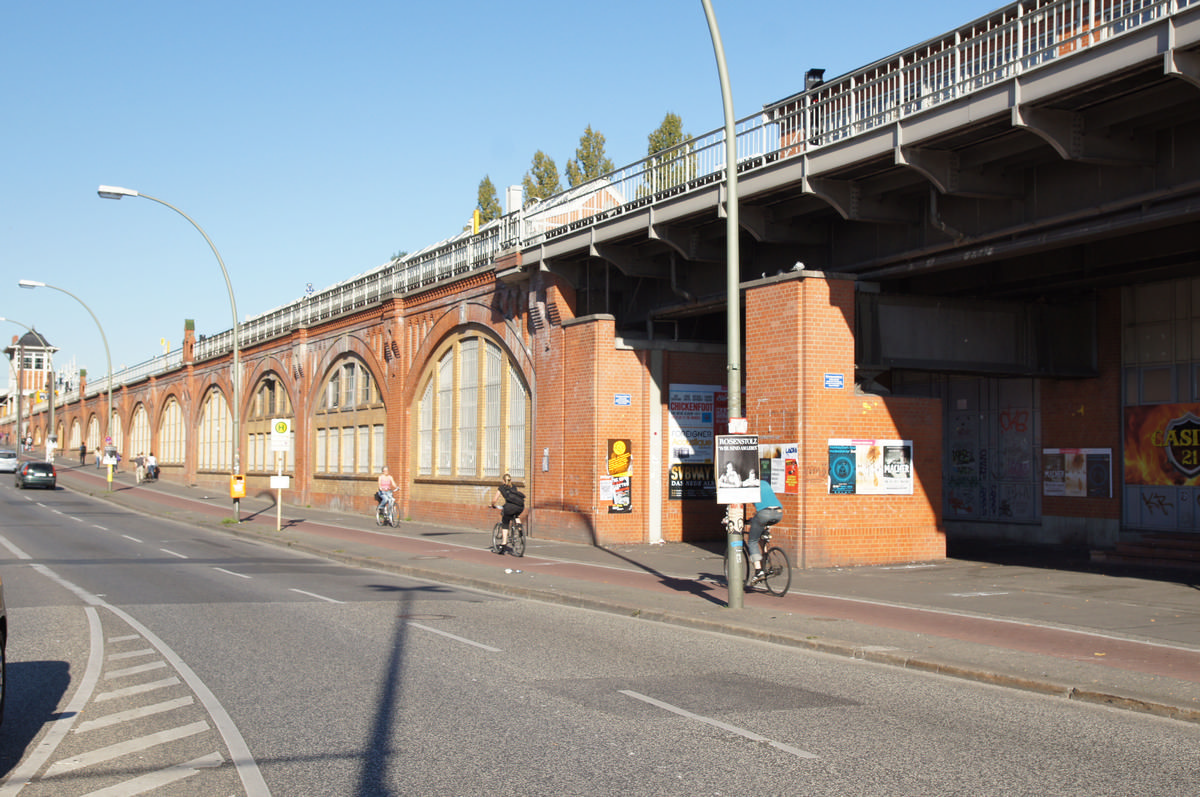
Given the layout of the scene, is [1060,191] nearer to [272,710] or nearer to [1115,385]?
[1115,385]

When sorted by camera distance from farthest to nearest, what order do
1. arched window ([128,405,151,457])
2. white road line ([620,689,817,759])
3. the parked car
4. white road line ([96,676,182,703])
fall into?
arched window ([128,405,151,457])
the parked car
white road line ([96,676,182,703])
white road line ([620,689,817,759])

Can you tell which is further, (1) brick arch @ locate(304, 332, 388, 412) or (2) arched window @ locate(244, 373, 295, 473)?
(2) arched window @ locate(244, 373, 295, 473)

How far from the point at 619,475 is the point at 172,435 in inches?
1911

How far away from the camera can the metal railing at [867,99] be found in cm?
1427

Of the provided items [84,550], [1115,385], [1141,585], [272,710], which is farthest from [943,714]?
[84,550]

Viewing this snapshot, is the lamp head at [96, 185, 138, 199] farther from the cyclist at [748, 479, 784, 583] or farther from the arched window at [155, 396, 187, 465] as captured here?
the arched window at [155, 396, 187, 465]

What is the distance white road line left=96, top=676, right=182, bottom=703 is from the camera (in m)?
8.40

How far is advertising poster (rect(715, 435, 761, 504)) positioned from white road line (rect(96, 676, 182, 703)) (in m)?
7.10

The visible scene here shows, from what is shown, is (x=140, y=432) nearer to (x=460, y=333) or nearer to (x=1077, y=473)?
(x=460, y=333)

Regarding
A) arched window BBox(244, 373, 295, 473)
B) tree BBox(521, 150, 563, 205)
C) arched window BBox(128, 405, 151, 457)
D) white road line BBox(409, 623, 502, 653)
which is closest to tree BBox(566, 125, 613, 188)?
tree BBox(521, 150, 563, 205)

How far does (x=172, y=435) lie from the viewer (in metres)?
65.4

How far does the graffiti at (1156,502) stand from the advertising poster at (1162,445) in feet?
0.68

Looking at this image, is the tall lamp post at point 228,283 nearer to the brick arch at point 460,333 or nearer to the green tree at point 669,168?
the brick arch at point 460,333

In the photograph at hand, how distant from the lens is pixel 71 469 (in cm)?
7712
